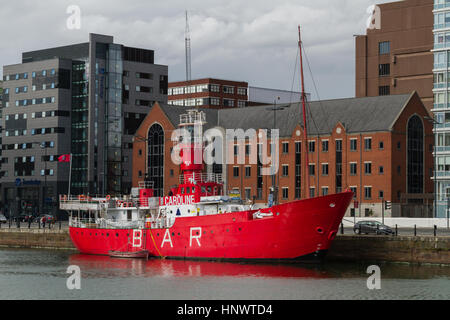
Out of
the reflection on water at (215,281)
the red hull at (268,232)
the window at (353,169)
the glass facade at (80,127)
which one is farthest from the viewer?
the glass facade at (80,127)

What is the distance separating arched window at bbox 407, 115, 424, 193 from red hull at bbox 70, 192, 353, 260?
55656 mm

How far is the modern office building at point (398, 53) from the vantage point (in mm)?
146250

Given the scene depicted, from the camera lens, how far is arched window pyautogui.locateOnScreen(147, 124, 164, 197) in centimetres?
13438

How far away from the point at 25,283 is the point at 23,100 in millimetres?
103158

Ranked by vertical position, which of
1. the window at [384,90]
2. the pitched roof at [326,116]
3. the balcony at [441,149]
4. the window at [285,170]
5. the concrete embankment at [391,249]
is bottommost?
the concrete embankment at [391,249]

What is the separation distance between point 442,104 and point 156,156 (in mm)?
50718

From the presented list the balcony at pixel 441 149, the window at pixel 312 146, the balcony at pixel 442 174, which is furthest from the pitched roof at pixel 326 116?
the balcony at pixel 442 174

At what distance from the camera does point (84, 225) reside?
77000 millimetres

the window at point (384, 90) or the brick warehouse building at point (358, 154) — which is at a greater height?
the window at point (384, 90)

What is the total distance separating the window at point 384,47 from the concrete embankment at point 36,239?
8494 centimetres

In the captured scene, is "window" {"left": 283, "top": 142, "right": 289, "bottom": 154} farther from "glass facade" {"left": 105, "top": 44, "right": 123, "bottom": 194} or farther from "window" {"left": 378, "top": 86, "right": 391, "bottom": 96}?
"glass facade" {"left": 105, "top": 44, "right": 123, "bottom": 194}

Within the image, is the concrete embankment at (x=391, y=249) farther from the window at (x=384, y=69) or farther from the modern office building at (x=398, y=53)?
the window at (x=384, y=69)

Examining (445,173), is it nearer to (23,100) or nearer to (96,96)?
(96,96)

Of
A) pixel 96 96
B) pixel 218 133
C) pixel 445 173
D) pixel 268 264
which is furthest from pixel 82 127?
pixel 268 264
